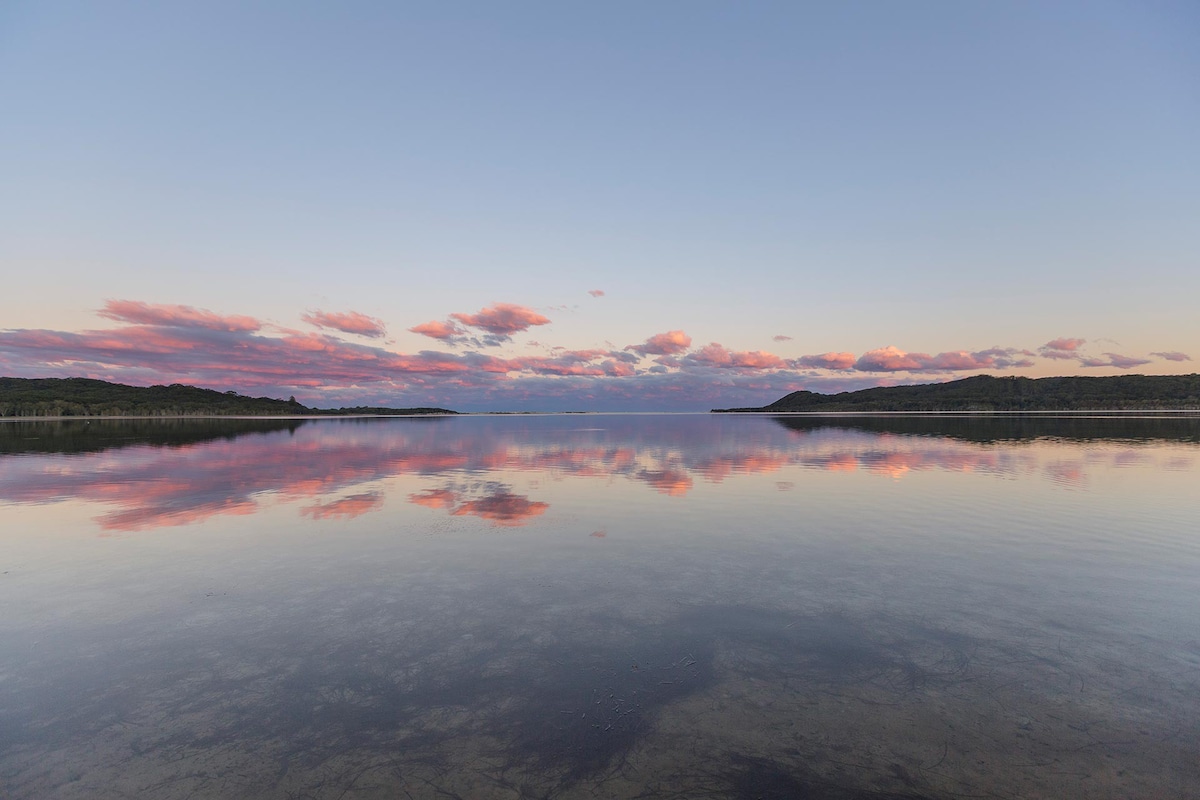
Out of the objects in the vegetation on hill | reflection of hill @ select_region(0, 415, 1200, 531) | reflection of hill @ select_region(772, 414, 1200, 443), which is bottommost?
reflection of hill @ select_region(772, 414, 1200, 443)

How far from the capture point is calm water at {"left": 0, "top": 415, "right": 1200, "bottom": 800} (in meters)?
5.82

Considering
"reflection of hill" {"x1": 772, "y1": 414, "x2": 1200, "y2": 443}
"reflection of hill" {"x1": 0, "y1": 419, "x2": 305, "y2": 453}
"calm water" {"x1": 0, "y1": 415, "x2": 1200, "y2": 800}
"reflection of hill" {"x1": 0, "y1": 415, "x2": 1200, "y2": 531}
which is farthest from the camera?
"reflection of hill" {"x1": 772, "y1": 414, "x2": 1200, "y2": 443}

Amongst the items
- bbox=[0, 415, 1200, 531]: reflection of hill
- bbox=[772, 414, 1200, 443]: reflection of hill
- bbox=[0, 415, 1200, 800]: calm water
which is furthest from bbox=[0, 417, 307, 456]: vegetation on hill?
bbox=[772, 414, 1200, 443]: reflection of hill

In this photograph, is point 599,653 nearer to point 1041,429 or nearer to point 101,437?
point 101,437

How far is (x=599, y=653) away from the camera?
8.53 m

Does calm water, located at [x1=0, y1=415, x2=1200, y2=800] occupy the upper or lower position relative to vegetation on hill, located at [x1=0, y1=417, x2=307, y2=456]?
lower

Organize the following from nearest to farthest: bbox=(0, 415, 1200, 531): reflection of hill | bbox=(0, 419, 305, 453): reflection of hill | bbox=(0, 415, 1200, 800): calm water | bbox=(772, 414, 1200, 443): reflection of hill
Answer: bbox=(0, 415, 1200, 800): calm water
bbox=(0, 415, 1200, 531): reflection of hill
bbox=(0, 419, 305, 453): reflection of hill
bbox=(772, 414, 1200, 443): reflection of hill

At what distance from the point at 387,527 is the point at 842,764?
14.7 m

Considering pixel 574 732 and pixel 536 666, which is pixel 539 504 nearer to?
pixel 536 666

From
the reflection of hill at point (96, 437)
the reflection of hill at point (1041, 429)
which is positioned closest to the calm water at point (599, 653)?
the reflection of hill at point (96, 437)

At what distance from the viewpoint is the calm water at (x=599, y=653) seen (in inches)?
229

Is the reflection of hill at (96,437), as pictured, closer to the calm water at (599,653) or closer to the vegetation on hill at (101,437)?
the vegetation on hill at (101,437)

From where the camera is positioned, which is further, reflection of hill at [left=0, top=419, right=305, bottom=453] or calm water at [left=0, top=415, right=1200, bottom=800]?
reflection of hill at [left=0, top=419, right=305, bottom=453]

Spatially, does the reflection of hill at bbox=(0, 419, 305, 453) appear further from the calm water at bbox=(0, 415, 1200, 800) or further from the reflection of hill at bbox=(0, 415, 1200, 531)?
the calm water at bbox=(0, 415, 1200, 800)
